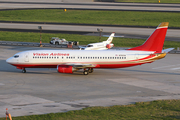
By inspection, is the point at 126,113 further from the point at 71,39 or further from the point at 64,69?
the point at 71,39

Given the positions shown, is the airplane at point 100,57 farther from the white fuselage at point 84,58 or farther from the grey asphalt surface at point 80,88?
the grey asphalt surface at point 80,88

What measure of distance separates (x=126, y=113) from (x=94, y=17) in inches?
4724

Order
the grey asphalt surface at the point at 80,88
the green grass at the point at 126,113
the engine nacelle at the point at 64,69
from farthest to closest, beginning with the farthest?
the engine nacelle at the point at 64,69 → the grey asphalt surface at the point at 80,88 → the green grass at the point at 126,113

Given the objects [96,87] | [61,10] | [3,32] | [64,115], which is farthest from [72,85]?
[61,10]

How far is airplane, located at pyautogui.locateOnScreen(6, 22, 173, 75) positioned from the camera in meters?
51.4

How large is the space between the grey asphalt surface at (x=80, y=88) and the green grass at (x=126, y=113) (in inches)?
79.9

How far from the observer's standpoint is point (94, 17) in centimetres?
14775

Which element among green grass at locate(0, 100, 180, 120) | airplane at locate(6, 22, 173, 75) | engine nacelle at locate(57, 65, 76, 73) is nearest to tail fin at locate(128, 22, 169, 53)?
airplane at locate(6, 22, 173, 75)

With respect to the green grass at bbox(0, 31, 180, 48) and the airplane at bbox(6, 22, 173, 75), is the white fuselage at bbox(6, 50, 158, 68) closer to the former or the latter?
the airplane at bbox(6, 22, 173, 75)

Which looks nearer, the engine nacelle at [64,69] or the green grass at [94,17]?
the engine nacelle at [64,69]

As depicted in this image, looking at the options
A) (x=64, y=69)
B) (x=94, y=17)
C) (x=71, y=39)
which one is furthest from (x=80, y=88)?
(x=94, y=17)

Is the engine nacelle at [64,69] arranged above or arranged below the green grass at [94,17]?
below

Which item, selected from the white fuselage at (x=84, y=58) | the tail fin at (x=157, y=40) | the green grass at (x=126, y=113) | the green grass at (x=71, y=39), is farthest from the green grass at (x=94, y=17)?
the green grass at (x=126, y=113)

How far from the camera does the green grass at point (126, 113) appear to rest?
1145 inches
